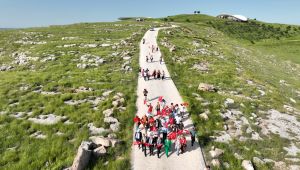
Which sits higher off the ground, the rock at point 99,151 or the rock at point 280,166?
the rock at point 99,151

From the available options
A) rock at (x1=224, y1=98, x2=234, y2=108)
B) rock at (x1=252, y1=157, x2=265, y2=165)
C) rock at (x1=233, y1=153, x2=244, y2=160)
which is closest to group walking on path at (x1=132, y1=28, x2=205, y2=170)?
rock at (x1=233, y1=153, x2=244, y2=160)

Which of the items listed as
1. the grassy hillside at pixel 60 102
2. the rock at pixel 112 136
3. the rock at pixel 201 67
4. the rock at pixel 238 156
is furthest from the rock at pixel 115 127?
the rock at pixel 201 67

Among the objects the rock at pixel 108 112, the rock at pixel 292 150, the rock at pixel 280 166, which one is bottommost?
the rock at pixel 280 166

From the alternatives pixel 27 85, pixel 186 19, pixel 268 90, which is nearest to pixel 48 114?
pixel 27 85

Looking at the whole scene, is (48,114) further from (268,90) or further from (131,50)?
(131,50)

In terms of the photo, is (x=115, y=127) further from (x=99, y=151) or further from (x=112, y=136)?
(x=99, y=151)

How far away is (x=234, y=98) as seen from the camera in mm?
28172

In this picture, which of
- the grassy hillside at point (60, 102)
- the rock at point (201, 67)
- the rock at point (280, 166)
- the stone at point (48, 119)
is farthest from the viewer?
the rock at point (201, 67)

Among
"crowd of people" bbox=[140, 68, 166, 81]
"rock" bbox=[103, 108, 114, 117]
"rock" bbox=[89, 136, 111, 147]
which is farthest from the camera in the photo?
"crowd of people" bbox=[140, 68, 166, 81]

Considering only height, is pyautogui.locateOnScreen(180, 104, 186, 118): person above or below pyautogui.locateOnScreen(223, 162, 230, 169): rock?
above

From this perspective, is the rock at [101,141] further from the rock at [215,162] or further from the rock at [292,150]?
the rock at [292,150]

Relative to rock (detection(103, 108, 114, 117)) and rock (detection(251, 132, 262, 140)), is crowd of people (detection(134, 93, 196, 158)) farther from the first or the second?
rock (detection(251, 132, 262, 140))

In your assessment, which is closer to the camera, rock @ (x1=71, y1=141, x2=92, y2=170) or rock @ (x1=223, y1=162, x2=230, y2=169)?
rock @ (x1=71, y1=141, x2=92, y2=170)

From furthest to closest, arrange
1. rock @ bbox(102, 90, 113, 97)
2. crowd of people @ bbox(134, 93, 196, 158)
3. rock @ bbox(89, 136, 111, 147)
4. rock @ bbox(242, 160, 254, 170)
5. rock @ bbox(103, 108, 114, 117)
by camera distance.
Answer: rock @ bbox(102, 90, 113, 97)
rock @ bbox(103, 108, 114, 117)
rock @ bbox(89, 136, 111, 147)
crowd of people @ bbox(134, 93, 196, 158)
rock @ bbox(242, 160, 254, 170)
